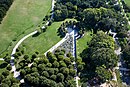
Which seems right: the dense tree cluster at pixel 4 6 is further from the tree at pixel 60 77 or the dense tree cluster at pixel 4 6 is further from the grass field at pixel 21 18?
the tree at pixel 60 77

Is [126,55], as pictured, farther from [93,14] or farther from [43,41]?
[43,41]

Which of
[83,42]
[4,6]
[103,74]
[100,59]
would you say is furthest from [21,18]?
[103,74]

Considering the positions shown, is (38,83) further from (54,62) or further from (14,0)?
(14,0)

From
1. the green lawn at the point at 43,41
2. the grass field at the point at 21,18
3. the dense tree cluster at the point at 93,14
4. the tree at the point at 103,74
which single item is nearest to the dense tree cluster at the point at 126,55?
the tree at the point at 103,74

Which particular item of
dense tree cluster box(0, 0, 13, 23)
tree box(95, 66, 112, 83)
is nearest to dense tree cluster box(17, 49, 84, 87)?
A: tree box(95, 66, 112, 83)

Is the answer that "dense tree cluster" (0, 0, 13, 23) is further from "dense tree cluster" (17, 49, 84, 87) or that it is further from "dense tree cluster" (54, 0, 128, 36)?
"dense tree cluster" (17, 49, 84, 87)

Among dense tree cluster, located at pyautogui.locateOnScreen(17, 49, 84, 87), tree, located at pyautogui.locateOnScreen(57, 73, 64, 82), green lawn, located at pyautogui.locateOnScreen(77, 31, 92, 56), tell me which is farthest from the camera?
green lawn, located at pyautogui.locateOnScreen(77, 31, 92, 56)

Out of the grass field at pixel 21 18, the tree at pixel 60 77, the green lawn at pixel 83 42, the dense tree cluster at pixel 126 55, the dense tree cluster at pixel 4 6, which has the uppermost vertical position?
the dense tree cluster at pixel 4 6
